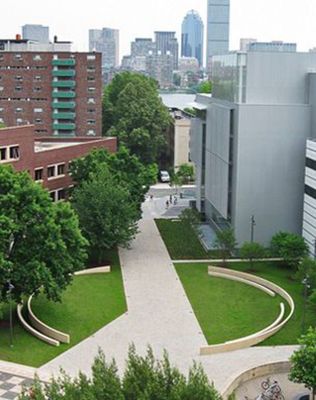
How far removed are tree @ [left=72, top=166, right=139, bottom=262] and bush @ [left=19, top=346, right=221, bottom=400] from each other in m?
23.8

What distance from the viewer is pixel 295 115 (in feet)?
138

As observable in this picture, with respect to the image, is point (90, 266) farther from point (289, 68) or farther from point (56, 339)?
point (289, 68)

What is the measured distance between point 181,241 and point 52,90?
35.3 m

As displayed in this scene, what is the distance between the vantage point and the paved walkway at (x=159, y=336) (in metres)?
25.9

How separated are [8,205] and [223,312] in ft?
36.2

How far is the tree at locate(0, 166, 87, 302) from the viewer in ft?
91.2

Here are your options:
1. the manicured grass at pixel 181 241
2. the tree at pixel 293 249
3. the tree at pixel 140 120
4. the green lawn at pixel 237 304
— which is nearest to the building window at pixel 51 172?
the manicured grass at pixel 181 241

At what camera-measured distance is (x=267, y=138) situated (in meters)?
42.1

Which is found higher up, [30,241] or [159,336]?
[30,241]

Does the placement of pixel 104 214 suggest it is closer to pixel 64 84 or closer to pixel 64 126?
pixel 64 126

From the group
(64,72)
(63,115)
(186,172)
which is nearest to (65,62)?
(64,72)

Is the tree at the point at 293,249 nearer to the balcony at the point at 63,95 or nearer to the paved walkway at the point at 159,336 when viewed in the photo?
the paved walkway at the point at 159,336

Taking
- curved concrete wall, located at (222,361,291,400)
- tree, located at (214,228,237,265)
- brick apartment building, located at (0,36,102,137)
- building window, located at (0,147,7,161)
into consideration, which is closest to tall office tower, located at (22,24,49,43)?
brick apartment building, located at (0,36,102,137)

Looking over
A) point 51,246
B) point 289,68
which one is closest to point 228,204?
point 289,68
